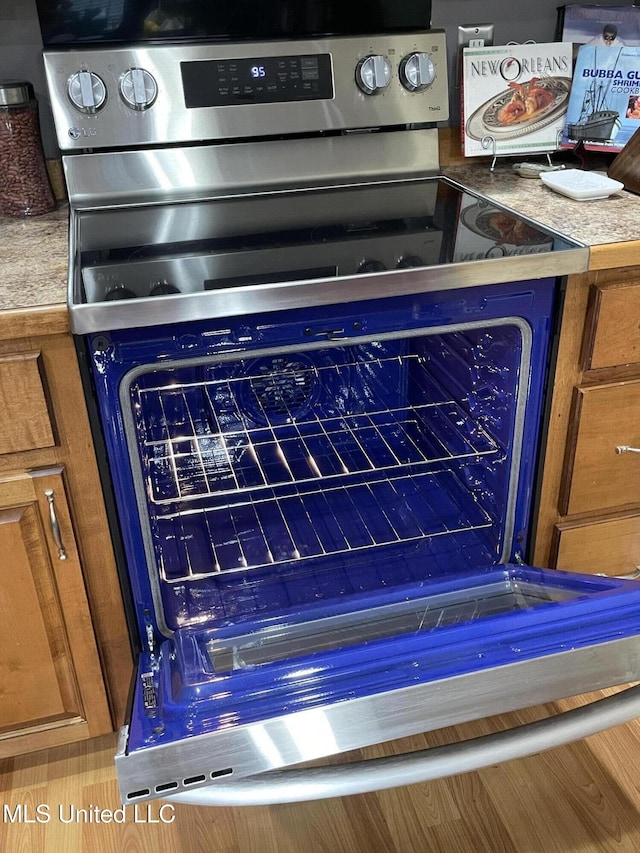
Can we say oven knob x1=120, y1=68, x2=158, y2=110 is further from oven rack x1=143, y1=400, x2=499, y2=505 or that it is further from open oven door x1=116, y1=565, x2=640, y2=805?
open oven door x1=116, y1=565, x2=640, y2=805

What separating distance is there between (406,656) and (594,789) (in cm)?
71

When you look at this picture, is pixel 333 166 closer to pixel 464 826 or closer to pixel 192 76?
pixel 192 76

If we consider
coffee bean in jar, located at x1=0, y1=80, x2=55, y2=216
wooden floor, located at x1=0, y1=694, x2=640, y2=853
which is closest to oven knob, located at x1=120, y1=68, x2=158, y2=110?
coffee bean in jar, located at x1=0, y1=80, x2=55, y2=216

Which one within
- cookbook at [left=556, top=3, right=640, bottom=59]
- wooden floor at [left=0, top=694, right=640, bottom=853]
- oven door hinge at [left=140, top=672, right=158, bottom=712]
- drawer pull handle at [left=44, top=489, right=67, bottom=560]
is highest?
cookbook at [left=556, top=3, right=640, bottom=59]

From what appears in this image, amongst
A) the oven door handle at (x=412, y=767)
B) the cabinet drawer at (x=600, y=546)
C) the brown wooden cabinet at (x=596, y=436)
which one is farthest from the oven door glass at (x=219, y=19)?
the oven door handle at (x=412, y=767)

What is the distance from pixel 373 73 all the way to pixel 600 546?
1079 millimetres

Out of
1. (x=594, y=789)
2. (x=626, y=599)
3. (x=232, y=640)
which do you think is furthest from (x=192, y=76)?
(x=594, y=789)

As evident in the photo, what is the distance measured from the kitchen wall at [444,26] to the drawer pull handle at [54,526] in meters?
0.85

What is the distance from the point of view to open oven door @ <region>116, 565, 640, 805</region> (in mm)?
876

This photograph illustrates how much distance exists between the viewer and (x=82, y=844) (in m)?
1.33

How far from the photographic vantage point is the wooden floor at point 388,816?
1.33 meters

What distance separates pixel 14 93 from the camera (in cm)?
139

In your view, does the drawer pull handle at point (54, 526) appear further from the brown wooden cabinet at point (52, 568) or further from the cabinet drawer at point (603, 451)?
the cabinet drawer at point (603, 451)

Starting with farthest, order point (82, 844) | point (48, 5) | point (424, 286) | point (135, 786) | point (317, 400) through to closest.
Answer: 1. point (317, 400)
2. point (48, 5)
3. point (82, 844)
4. point (424, 286)
5. point (135, 786)
